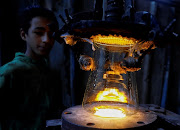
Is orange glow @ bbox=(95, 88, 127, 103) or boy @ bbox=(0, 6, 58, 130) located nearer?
orange glow @ bbox=(95, 88, 127, 103)

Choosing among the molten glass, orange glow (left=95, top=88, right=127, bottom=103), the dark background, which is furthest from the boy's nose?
orange glow (left=95, top=88, right=127, bottom=103)

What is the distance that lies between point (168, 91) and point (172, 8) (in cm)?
129

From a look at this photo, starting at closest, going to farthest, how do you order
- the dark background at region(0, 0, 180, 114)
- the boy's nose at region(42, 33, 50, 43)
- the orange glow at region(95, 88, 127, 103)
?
1. the orange glow at region(95, 88, 127, 103)
2. the boy's nose at region(42, 33, 50, 43)
3. the dark background at region(0, 0, 180, 114)

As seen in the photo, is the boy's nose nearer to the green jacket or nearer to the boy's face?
the boy's face

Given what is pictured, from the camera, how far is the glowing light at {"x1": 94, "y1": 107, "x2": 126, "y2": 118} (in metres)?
1.28

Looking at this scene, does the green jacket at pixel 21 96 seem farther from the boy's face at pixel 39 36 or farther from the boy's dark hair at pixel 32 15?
the boy's dark hair at pixel 32 15

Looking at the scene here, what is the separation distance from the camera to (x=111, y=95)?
145cm

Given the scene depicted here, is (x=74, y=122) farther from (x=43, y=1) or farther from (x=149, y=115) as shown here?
(x=43, y=1)

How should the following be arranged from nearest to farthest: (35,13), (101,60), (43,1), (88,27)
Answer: (88,27)
(101,60)
(35,13)
(43,1)

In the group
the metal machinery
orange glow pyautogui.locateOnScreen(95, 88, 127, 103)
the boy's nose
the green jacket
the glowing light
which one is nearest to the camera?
the metal machinery

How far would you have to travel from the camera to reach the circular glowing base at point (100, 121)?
103 cm

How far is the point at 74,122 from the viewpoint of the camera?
109 cm

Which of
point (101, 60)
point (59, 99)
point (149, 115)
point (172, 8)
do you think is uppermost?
point (172, 8)

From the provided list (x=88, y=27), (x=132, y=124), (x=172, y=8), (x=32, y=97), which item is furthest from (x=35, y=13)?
(x=172, y=8)
